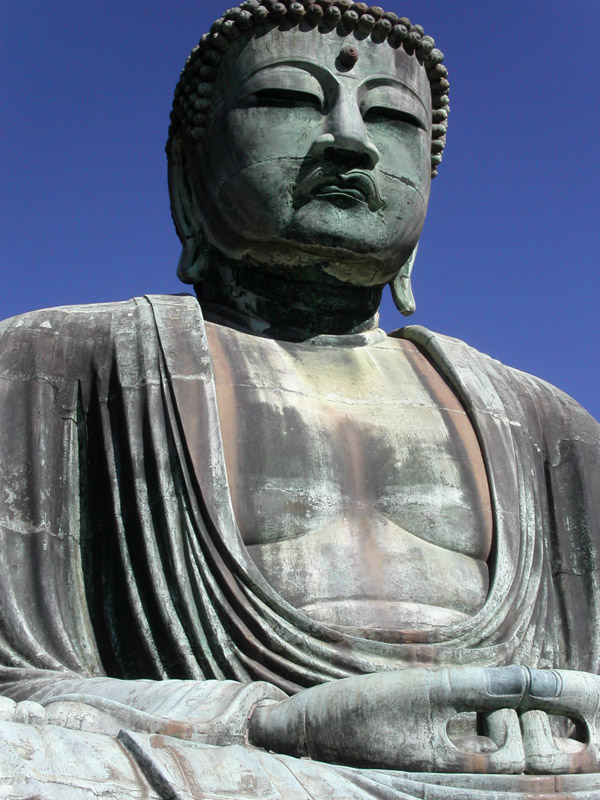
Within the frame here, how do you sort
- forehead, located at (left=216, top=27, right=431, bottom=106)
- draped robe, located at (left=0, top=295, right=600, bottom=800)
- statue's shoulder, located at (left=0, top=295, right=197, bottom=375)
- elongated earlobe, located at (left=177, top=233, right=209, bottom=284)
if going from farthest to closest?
1. elongated earlobe, located at (left=177, top=233, right=209, bottom=284)
2. forehead, located at (left=216, top=27, right=431, bottom=106)
3. statue's shoulder, located at (left=0, top=295, right=197, bottom=375)
4. draped robe, located at (left=0, top=295, right=600, bottom=800)

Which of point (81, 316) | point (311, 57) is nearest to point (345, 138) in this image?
point (311, 57)

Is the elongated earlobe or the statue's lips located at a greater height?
the statue's lips

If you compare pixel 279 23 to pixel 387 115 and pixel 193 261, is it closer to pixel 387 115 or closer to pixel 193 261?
pixel 387 115

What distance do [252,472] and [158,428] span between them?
0.57 meters

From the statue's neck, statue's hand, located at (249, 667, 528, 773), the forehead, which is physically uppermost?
the forehead

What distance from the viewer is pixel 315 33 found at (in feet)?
30.7

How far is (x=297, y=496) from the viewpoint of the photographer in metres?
8.14

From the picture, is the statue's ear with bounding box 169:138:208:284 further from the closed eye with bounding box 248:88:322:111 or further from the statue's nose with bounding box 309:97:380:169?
the statue's nose with bounding box 309:97:380:169

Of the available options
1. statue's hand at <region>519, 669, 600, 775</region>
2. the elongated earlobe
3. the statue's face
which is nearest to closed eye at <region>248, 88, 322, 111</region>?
the statue's face

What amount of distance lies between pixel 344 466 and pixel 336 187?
1.75 meters

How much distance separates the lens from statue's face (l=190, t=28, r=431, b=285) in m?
8.95

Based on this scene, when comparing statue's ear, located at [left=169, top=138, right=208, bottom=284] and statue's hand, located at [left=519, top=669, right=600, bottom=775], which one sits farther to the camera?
statue's ear, located at [left=169, top=138, right=208, bottom=284]

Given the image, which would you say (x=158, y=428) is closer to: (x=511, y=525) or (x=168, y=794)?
(x=511, y=525)

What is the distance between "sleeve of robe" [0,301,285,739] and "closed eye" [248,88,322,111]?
1519 mm
